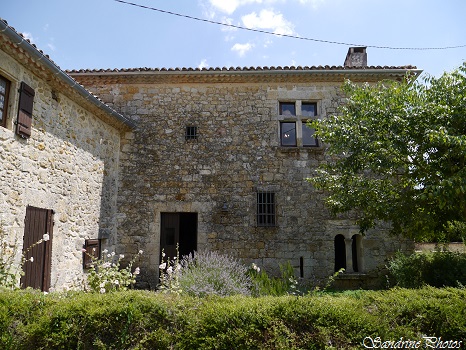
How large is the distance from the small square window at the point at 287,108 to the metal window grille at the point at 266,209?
7.31ft

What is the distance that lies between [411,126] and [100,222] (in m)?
6.79

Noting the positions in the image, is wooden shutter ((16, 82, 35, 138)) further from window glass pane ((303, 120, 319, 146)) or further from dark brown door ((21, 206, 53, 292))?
window glass pane ((303, 120, 319, 146))

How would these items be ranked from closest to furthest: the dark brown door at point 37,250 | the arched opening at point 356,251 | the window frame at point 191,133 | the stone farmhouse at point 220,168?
the dark brown door at point 37,250
the stone farmhouse at point 220,168
the arched opening at point 356,251
the window frame at point 191,133

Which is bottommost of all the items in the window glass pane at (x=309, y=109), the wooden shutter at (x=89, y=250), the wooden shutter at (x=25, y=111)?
the wooden shutter at (x=89, y=250)

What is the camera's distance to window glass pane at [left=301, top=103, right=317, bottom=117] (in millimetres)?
9648

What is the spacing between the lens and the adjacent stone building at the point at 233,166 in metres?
8.98

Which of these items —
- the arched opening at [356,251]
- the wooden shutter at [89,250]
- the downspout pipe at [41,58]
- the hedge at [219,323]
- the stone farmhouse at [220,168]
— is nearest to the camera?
→ the hedge at [219,323]

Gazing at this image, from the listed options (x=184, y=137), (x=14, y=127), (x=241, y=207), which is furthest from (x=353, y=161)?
(x=14, y=127)

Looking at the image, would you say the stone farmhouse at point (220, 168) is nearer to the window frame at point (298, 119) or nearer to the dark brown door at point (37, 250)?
the window frame at point (298, 119)

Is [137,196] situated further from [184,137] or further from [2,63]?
[2,63]

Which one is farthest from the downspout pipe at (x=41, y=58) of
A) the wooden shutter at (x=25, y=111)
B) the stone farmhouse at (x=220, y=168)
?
the stone farmhouse at (x=220, y=168)

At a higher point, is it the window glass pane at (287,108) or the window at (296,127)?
the window glass pane at (287,108)

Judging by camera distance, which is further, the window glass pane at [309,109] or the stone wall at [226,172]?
the window glass pane at [309,109]

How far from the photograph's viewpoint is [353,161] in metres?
6.89
